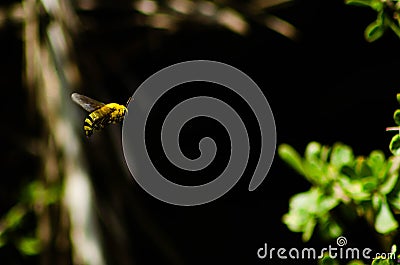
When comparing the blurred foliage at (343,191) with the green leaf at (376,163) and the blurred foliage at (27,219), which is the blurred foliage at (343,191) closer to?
the green leaf at (376,163)

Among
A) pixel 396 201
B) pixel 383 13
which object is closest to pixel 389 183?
pixel 396 201

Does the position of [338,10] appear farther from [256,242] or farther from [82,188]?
[82,188]

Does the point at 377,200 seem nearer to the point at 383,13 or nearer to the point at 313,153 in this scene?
the point at 313,153

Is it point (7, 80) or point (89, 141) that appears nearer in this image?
point (89, 141)

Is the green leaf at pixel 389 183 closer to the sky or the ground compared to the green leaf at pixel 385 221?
closer to the sky

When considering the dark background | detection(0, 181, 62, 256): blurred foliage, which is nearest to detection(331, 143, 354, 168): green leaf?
detection(0, 181, 62, 256): blurred foliage

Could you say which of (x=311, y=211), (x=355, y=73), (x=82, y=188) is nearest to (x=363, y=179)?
(x=311, y=211)

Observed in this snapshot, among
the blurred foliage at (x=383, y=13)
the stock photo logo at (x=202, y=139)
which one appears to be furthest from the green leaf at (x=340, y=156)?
the stock photo logo at (x=202, y=139)

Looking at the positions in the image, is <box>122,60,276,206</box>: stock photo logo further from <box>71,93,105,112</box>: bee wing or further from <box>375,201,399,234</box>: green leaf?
<box>375,201,399,234</box>: green leaf
